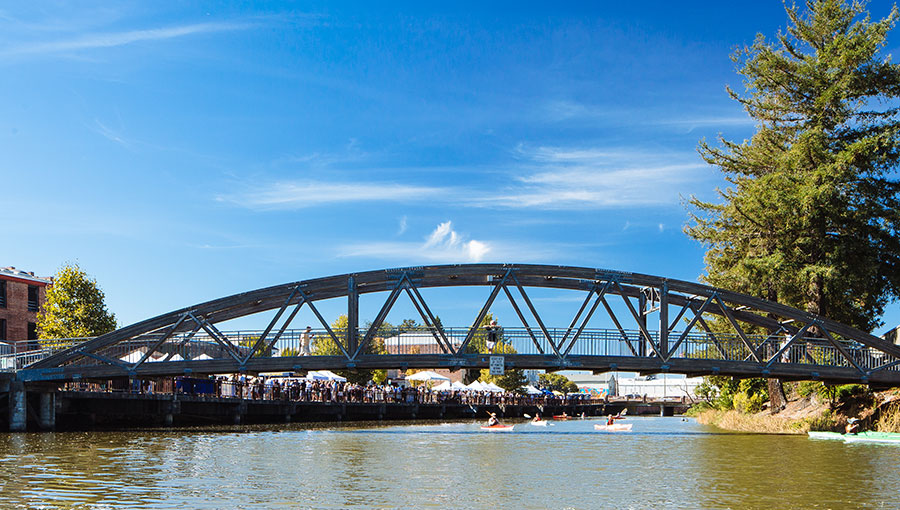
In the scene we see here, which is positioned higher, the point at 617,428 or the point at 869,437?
the point at 869,437

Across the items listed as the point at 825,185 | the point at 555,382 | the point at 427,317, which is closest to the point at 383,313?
the point at 427,317

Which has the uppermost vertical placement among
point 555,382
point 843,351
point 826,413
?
point 843,351

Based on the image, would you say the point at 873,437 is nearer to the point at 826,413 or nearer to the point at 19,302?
the point at 826,413

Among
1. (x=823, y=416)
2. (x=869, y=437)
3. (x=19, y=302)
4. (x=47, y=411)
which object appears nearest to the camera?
(x=869, y=437)

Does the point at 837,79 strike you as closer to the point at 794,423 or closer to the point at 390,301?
the point at 794,423

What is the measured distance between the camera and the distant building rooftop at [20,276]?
7138 cm

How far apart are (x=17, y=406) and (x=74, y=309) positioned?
18.7 meters

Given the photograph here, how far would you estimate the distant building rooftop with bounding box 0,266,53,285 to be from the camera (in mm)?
71375

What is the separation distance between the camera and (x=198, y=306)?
40625 millimetres

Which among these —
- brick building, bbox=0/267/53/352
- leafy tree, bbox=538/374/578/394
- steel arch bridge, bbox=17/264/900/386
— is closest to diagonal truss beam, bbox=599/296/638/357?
steel arch bridge, bbox=17/264/900/386

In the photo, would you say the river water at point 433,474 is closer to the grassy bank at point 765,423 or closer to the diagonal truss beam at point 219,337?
the diagonal truss beam at point 219,337

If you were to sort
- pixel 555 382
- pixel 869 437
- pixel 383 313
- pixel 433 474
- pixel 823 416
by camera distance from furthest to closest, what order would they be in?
pixel 555 382, pixel 823 416, pixel 383 313, pixel 869 437, pixel 433 474

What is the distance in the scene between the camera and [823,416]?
4494 centimetres

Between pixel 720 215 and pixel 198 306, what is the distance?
30428 mm
